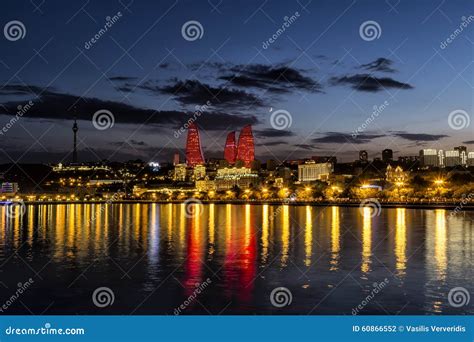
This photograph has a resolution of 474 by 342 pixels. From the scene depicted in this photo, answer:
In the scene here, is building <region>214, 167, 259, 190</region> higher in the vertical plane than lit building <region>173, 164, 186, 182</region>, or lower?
lower

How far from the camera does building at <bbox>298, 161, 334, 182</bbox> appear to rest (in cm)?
9144

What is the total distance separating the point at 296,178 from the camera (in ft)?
326

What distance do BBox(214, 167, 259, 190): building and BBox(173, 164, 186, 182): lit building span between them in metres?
8.11

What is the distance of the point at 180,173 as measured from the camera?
107438 mm

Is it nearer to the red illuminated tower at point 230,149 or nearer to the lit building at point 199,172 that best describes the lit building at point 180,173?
the lit building at point 199,172

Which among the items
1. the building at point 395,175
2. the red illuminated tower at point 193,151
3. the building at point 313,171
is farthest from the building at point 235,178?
the building at point 395,175

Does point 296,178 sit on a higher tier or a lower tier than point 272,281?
higher

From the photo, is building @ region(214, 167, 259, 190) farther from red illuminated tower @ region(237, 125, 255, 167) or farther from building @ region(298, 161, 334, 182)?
building @ region(298, 161, 334, 182)

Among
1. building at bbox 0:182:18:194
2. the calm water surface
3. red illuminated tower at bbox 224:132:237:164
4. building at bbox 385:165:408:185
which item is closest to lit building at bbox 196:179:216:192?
red illuminated tower at bbox 224:132:237:164

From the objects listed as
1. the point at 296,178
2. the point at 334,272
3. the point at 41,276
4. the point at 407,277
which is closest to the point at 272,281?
the point at 334,272

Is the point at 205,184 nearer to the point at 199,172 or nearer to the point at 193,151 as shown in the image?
the point at 199,172

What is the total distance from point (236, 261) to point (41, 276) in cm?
382

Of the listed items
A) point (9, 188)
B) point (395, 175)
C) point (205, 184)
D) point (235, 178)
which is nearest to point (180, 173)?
point (205, 184)

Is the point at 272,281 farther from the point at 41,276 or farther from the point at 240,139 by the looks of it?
the point at 240,139
